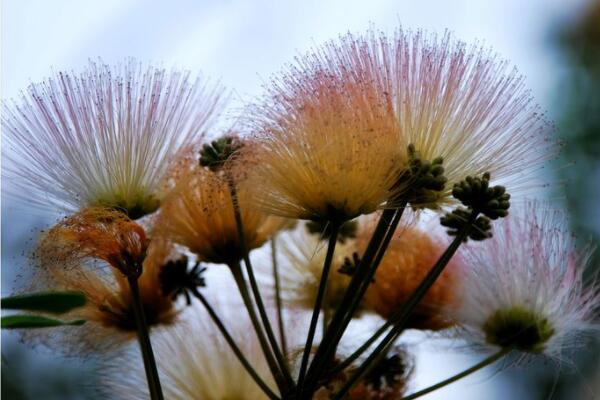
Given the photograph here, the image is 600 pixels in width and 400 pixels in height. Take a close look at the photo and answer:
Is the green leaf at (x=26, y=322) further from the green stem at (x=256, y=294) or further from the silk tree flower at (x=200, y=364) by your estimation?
the silk tree flower at (x=200, y=364)

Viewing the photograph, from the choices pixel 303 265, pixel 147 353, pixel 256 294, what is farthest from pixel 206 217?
pixel 303 265

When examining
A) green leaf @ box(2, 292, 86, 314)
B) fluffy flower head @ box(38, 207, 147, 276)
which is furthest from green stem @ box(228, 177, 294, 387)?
green leaf @ box(2, 292, 86, 314)

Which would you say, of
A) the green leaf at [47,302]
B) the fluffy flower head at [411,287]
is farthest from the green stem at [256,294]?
the green leaf at [47,302]

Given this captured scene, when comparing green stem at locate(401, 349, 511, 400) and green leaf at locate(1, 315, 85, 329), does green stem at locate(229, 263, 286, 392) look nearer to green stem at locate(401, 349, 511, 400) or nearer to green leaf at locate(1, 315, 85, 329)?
green stem at locate(401, 349, 511, 400)

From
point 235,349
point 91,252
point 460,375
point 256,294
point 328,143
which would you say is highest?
point 328,143

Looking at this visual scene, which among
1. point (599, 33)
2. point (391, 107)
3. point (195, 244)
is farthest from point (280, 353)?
point (599, 33)

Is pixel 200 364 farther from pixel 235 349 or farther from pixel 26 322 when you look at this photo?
pixel 26 322
